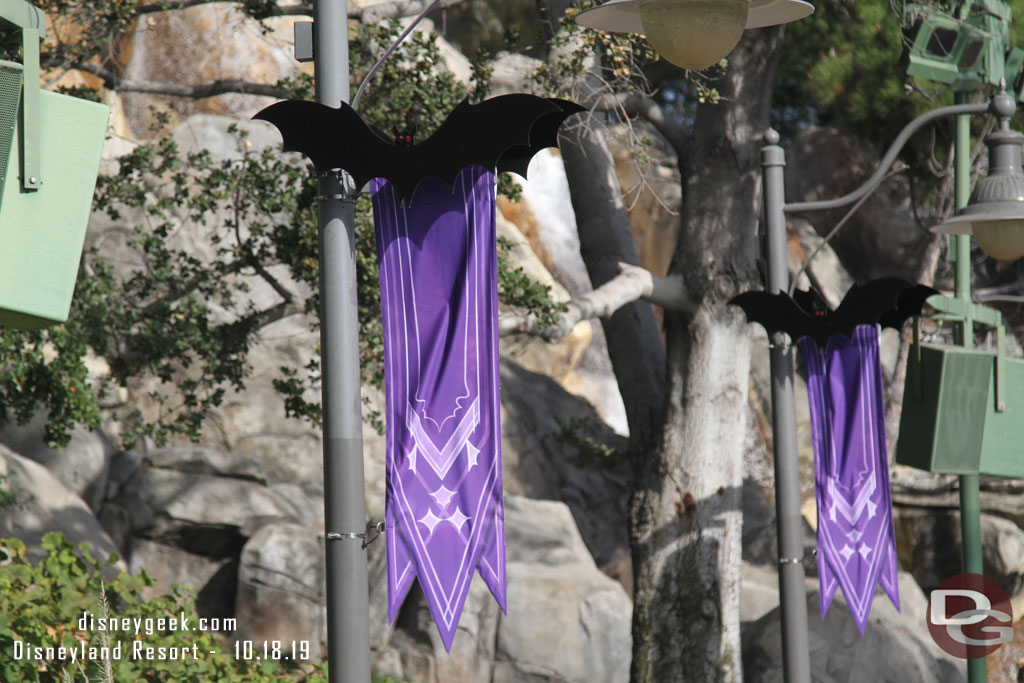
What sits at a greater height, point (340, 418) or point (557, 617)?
point (340, 418)

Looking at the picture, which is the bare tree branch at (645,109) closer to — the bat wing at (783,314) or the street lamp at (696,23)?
the bat wing at (783,314)

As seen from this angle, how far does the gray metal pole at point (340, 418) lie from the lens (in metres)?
5.11

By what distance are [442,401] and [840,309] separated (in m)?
5.00

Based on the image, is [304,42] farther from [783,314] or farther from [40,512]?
[40,512]

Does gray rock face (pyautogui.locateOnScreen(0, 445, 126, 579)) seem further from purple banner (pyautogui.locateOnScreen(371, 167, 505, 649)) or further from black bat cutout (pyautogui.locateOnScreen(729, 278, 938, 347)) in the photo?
purple banner (pyautogui.locateOnScreen(371, 167, 505, 649))

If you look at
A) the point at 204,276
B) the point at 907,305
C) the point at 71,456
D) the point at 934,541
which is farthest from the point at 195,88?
the point at 934,541

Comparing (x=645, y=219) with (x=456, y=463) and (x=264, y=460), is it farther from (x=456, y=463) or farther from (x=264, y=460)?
(x=456, y=463)

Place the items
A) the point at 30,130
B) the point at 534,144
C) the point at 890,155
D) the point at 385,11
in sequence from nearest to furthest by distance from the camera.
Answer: the point at 30,130 < the point at 534,144 < the point at 890,155 < the point at 385,11

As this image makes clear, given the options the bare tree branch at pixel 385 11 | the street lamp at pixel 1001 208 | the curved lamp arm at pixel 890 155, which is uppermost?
the bare tree branch at pixel 385 11

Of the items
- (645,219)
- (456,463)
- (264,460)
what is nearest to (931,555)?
(645,219)

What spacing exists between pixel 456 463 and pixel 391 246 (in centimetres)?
98

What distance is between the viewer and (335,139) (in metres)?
5.40

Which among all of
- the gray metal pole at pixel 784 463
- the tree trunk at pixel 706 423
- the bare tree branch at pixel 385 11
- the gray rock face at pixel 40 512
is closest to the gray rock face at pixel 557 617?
the tree trunk at pixel 706 423

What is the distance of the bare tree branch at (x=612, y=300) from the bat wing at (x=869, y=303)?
9.50 feet
